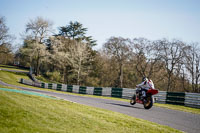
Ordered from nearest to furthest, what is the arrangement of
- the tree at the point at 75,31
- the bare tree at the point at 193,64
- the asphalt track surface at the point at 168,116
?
the asphalt track surface at the point at 168,116, the bare tree at the point at 193,64, the tree at the point at 75,31

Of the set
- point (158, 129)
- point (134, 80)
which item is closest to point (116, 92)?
point (158, 129)

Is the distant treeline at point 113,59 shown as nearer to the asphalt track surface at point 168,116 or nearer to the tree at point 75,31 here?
the tree at point 75,31

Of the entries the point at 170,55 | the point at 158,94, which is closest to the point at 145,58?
the point at 170,55

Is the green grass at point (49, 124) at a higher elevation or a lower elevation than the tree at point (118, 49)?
lower

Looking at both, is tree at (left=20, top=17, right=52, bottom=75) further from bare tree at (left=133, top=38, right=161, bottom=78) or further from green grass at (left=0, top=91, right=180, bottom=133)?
green grass at (left=0, top=91, right=180, bottom=133)

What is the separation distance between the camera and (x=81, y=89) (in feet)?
106

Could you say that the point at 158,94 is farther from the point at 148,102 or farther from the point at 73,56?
the point at 73,56

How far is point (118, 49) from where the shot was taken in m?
46.6

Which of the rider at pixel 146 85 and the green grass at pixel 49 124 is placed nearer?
the green grass at pixel 49 124

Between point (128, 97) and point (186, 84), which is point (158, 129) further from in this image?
point (186, 84)

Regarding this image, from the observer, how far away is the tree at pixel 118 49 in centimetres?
4584

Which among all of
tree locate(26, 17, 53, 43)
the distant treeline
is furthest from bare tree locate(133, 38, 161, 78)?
tree locate(26, 17, 53, 43)

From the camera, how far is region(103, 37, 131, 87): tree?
4584 centimetres

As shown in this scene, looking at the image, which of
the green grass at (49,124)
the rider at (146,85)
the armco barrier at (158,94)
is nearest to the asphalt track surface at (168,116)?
the rider at (146,85)
